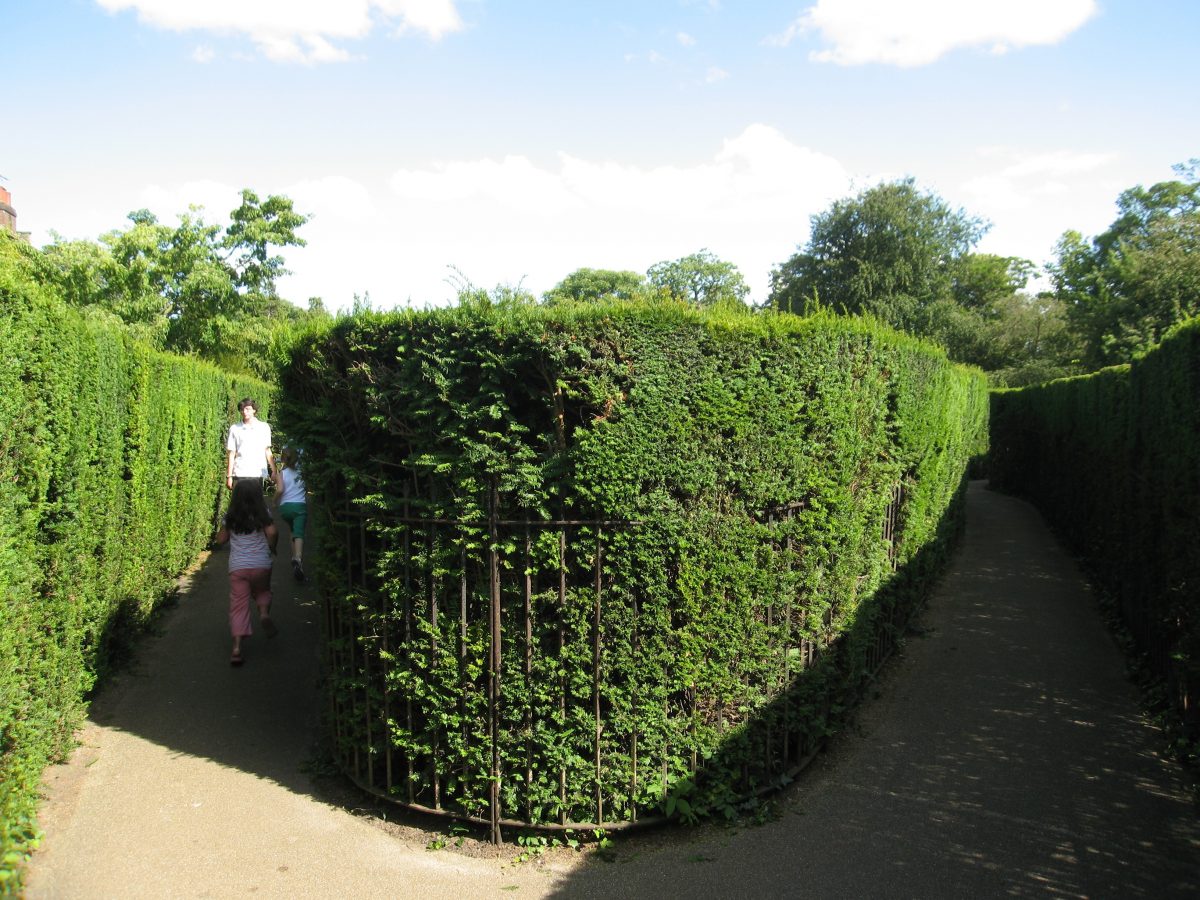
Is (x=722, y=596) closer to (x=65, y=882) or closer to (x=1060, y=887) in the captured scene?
(x=1060, y=887)

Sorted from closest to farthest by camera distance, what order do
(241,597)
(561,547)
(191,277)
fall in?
(561,547) → (241,597) → (191,277)

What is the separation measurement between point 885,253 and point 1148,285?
1338cm

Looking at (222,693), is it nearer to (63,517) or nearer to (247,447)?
(63,517)

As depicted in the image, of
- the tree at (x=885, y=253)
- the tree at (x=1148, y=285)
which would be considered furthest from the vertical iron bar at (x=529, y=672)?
the tree at (x=885, y=253)

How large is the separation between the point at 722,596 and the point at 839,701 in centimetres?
214

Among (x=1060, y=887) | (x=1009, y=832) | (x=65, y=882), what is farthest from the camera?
(x=1009, y=832)

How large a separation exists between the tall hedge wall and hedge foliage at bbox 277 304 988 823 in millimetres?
3381

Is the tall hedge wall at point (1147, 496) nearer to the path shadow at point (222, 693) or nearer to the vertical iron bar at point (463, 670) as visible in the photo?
the vertical iron bar at point (463, 670)

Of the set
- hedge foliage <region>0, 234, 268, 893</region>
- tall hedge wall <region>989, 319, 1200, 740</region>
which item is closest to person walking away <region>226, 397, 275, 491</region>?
hedge foliage <region>0, 234, 268, 893</region>

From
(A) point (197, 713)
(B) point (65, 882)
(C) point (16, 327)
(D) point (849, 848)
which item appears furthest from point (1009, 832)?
(C) point (16, 327)

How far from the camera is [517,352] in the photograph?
543cm

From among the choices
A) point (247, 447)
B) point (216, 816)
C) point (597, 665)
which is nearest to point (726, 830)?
point (597, 665)

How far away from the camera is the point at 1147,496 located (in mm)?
8828

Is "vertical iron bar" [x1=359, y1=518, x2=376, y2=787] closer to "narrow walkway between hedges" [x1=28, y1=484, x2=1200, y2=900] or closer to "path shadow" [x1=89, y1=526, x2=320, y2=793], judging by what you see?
"narrow walkway between hedges" [x1=28, y1=484, x2=1200, y2=900]
